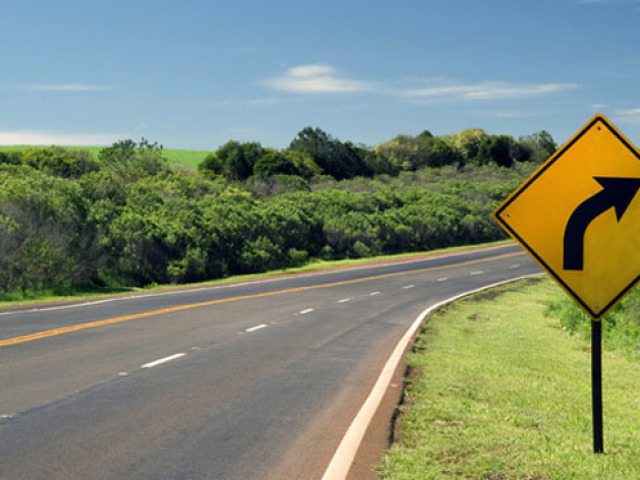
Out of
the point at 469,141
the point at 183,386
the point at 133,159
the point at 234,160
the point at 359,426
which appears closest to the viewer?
the point at 359,426

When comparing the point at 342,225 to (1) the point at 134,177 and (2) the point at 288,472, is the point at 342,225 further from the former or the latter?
(2) the point at 288,472

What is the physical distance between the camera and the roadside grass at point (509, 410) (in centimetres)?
662

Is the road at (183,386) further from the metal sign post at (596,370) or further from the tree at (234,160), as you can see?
the tree at (234,160)

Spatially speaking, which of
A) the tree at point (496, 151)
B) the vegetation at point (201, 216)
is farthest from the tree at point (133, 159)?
the tree at point (496, 151)

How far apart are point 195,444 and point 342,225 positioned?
50088 millimetres

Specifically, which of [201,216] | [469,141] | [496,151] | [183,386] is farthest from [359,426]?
[469,141]

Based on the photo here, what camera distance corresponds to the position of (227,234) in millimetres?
44062

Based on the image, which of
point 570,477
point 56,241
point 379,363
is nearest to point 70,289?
point 56,241

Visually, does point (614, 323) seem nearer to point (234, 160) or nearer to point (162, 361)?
point (162, 361)

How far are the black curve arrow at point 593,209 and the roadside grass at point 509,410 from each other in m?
1.73

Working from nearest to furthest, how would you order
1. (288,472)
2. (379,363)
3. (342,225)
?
(288,472)
(379,363)
(342,225)

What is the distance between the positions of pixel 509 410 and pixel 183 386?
425 centimetres

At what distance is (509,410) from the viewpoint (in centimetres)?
934

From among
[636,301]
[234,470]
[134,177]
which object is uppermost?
[134,177]
